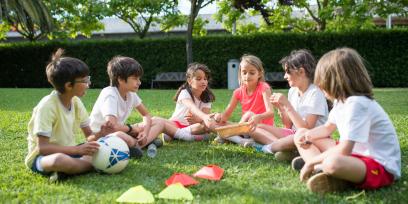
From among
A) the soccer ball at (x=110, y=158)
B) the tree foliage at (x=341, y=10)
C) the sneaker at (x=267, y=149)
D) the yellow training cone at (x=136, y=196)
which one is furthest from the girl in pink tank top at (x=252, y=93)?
the tree foliage at (x=341, y=10)

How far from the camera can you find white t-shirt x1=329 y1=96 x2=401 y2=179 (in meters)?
3.02

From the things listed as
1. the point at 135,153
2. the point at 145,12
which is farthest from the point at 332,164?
the point at 145,12

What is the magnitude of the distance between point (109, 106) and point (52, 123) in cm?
112

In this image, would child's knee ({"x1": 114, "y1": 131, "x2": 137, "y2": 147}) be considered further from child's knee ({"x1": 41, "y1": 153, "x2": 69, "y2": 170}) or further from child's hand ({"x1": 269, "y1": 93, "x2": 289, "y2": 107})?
child's hand ({"x1": 269, "y1": 93, "x2": 289, "y2": 107})

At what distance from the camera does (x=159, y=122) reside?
5.48 meters

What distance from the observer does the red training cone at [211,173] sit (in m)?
3.66

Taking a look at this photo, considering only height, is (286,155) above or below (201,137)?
above

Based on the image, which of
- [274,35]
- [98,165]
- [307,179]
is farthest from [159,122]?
[274,35]

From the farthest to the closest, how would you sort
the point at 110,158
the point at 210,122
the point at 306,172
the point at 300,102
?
the point at 210,122 < the point at 300,102 < the point at 110,158 < the point at 306,172

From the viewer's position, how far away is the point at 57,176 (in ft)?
12.0

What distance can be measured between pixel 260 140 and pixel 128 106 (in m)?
1.54

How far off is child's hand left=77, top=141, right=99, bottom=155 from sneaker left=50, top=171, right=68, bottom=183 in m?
0.22

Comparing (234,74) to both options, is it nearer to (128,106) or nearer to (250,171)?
(128,106)

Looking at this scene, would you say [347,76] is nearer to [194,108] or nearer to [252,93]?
[252,93]
